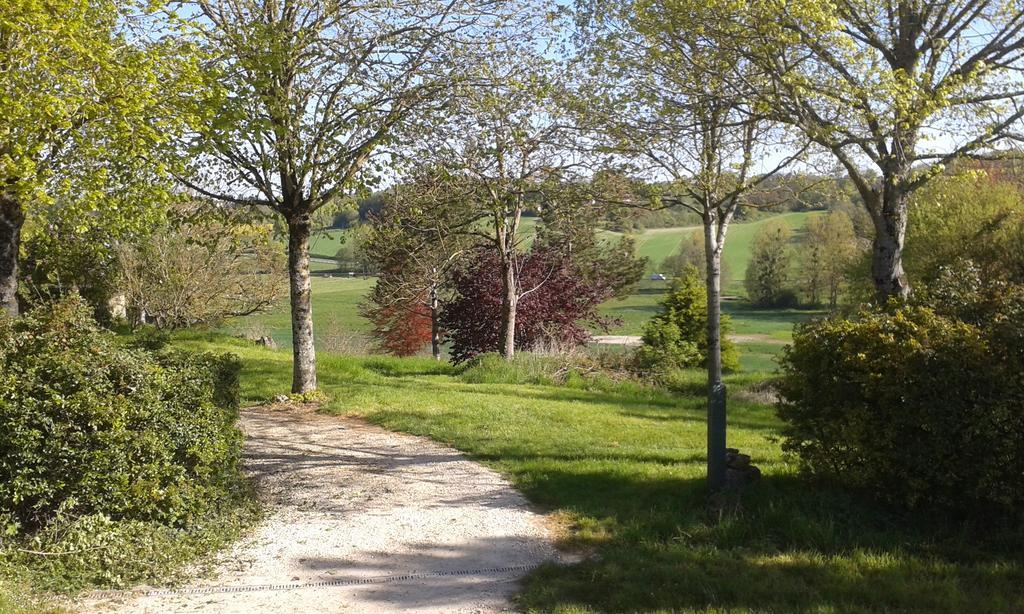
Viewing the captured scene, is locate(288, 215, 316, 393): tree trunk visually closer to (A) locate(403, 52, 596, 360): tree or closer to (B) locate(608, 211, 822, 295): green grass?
(A) locate(403, 52, 596, 360): tree

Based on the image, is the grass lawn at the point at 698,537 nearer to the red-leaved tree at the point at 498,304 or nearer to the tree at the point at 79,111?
the tree at the point at 79,111

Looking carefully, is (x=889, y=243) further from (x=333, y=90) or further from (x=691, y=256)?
(x=691, y=256)

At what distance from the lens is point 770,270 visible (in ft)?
164

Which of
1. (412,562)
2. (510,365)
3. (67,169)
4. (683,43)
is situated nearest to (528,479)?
(412,562)

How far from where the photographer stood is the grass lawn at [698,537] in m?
4.71

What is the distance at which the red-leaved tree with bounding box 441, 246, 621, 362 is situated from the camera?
2194 centimetres

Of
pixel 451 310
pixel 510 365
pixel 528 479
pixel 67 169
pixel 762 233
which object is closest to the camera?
pixel 528 479

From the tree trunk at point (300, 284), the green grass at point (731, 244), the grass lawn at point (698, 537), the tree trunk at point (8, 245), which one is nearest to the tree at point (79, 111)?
the tree trunk at point (8, 245)

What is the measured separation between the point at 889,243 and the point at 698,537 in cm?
377

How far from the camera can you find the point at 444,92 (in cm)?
1012

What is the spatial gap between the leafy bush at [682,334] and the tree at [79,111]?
10.2 m

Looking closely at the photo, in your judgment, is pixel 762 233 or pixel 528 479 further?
pixel 762 233

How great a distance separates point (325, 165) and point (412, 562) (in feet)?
19.3

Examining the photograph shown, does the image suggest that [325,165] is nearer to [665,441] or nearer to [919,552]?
[665,441]
